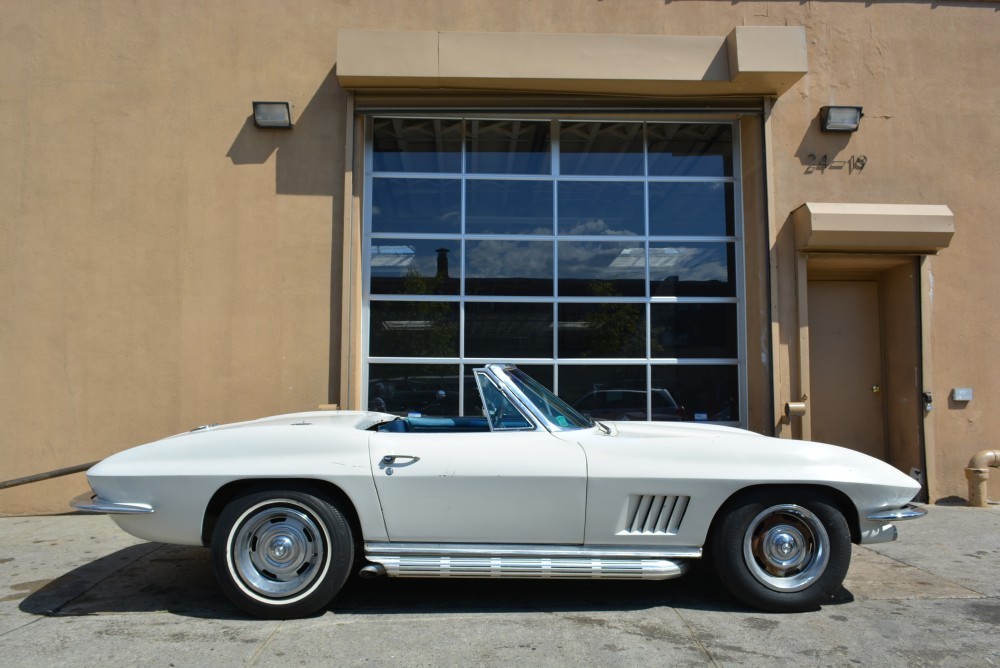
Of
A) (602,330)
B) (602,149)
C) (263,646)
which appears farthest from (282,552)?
(602,149)

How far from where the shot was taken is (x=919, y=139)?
751 centimetres

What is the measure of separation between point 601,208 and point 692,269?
1216mm

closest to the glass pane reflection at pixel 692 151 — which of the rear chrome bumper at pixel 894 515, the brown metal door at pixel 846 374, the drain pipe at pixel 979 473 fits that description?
the brown metal door at pixel 846 374

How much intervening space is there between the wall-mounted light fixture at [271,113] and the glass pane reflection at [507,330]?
2.66 meters

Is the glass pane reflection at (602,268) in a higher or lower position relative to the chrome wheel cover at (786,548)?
higher

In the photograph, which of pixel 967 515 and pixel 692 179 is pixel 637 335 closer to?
pixel 692 179

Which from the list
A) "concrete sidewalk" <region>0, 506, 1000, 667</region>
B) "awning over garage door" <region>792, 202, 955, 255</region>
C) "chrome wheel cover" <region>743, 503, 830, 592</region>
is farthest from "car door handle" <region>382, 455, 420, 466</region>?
"awning over garage door" <region>792, 202, 955, 255</region>

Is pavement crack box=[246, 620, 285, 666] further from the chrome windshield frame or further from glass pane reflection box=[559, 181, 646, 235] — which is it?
glass pane reflection box=[559, 181, 646, 235]

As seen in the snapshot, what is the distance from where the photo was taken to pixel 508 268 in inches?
300

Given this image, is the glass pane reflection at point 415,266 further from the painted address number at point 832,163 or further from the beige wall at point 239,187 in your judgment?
the painted address number at point 832,163

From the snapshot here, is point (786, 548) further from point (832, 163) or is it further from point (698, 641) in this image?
point (832, 163)

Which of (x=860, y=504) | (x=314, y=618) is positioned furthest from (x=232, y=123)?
(x=860, y=504)

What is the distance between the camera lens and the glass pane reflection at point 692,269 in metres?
7.69

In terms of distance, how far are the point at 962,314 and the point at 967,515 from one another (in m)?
2.11
